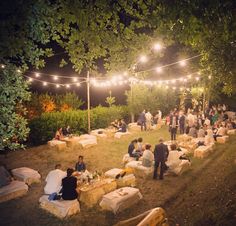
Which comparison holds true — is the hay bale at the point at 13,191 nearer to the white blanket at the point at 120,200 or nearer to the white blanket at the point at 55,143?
the white blanket at the point at 120,200

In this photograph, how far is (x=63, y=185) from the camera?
847 cm

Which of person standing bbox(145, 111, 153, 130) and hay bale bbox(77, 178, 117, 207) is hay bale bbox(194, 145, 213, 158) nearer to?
hay bale bbox(77, 178, 117, 207)

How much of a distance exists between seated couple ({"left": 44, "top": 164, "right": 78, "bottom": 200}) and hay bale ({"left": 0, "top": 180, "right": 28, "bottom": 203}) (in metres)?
1.27

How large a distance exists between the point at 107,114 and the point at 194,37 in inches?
703

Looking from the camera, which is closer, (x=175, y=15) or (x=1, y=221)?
(x=175, y=15)

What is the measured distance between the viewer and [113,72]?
6.62 meters

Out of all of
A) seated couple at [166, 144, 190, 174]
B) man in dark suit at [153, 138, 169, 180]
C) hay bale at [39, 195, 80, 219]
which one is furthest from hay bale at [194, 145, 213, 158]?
hay bale at [39, 195, 80, 219]

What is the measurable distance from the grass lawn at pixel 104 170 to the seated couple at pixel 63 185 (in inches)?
24.2

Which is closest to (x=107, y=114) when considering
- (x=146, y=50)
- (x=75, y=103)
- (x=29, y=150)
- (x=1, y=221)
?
(x=75, y=103)

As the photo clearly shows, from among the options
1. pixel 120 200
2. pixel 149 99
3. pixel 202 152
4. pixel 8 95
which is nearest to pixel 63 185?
pixel 120 200

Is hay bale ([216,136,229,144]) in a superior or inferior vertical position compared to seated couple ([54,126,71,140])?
→ inferior

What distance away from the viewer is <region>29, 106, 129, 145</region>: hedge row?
1780 cm

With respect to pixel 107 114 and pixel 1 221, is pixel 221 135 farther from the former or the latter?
pixel 1 221

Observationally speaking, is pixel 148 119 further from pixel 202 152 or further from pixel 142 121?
pixel 202 152
